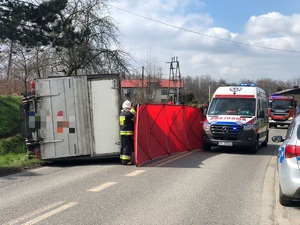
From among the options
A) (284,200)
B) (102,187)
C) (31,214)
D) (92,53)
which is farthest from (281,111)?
(31,214)

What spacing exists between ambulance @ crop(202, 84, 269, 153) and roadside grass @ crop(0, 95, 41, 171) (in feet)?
21.2

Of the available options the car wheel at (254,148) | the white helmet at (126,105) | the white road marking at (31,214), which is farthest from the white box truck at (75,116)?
the car wheel at (254,148)

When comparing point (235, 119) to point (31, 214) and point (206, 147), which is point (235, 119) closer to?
point (206, 147)

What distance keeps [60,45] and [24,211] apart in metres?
13.1

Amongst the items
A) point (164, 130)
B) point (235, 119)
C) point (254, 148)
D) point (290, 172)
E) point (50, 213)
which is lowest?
point (254, 148)

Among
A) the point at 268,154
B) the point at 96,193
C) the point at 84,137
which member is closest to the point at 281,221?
the point at 96,193

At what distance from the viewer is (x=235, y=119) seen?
1466cm

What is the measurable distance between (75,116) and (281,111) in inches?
981

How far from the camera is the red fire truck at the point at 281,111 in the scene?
1282 inches

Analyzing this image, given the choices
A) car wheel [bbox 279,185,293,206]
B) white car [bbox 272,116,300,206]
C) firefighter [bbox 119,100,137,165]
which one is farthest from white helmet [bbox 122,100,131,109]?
car wheel [bbox 279,185,293,206]

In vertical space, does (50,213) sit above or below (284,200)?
above

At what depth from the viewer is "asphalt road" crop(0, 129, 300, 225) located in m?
5.91

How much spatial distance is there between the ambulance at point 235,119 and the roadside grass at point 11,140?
6.47 meters

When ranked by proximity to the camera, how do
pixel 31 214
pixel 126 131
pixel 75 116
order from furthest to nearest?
pixel 75 116 < pixel 126 131 < pixel 31 214
